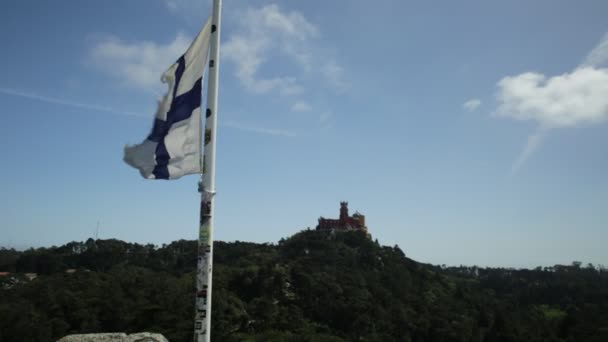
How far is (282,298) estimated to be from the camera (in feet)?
230

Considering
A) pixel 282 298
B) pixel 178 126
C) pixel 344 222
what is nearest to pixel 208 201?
pixel 178 126

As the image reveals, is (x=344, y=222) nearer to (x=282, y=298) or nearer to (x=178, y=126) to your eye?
(x=282, y=298)

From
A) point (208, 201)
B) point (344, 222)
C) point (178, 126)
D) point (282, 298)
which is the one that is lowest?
point (282, 298)

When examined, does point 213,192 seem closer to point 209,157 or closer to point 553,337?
point 209,157

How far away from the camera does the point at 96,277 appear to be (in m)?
58.6

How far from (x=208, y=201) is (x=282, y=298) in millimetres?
66557

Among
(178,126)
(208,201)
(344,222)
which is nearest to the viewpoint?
(208,201)

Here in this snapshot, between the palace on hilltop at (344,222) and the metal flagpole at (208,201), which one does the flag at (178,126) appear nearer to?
the metal flagpole at (208,201)

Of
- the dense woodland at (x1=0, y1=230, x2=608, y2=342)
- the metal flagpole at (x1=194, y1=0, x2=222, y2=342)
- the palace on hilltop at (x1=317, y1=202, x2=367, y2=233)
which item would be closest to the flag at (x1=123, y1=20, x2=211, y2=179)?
the metal flagpole at (x1=194, y1=0, x2=222, y2=342)

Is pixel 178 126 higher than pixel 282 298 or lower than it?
higher

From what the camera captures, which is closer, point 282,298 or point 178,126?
point 178,126

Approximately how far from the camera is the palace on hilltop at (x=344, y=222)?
376 ft

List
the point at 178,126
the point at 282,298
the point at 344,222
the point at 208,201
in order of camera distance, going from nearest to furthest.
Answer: the point at 208,201
the point at 178,126
the point at 282,298
the point at 344,222

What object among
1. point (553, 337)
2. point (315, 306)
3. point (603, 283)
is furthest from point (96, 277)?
point (603, 283)
